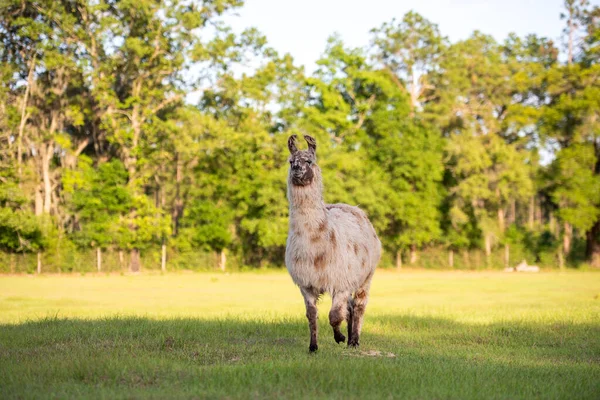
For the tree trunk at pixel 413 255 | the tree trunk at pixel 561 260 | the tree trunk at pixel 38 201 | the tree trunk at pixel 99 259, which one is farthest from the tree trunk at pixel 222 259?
the tree trunk at pixel 561 260

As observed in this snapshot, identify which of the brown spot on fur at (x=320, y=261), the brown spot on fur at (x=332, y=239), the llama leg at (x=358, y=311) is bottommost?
the llama leg at (x=358, y=311)

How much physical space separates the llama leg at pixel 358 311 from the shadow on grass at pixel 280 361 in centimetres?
30

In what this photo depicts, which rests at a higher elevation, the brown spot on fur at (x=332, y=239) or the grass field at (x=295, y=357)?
the brown spot on fur at (x=332, y=239)

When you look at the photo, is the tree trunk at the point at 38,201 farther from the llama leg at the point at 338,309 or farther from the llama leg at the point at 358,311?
the llama leg at the point at 338,309

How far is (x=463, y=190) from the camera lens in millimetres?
49281

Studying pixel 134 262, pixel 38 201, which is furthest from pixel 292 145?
pixel 38 201

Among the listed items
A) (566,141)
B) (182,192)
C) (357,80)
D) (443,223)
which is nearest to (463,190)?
(443,223)

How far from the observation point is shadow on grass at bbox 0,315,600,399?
276 inches

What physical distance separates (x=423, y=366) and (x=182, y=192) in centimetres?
4448

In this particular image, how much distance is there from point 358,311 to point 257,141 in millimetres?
36228

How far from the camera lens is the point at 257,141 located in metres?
46.8

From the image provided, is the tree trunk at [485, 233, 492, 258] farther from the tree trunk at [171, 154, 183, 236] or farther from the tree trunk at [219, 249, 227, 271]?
the tree trunk at [171, 154, 183, 236]

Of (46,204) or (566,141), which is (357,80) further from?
(46,204)

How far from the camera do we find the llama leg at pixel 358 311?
10828 millimetres
